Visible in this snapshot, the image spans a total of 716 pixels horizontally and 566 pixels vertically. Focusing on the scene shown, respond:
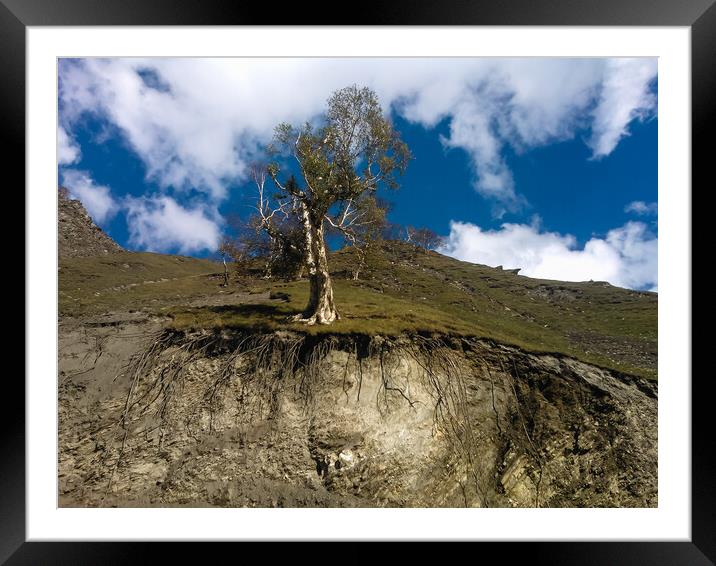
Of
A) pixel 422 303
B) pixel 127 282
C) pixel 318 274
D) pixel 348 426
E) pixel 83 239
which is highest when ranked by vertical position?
pixel 83 239

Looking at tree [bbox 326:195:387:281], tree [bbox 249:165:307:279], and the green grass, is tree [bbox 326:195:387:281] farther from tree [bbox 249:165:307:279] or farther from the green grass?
the green grass

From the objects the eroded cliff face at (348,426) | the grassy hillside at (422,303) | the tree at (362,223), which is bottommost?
the eroded cliff face at (348,426)

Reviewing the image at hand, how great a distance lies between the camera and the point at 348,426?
702cm

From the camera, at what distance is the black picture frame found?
4.55 m

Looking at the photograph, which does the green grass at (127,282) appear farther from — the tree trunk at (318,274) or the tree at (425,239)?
the tree at (425,239)

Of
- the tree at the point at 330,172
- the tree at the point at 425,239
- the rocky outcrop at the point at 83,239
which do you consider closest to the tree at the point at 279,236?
the tree at the point at 330,172

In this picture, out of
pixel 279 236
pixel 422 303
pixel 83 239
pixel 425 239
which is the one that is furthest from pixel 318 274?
pixel 83 239

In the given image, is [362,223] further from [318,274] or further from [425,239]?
[425,239]

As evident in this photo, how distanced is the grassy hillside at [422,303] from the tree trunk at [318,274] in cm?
50
